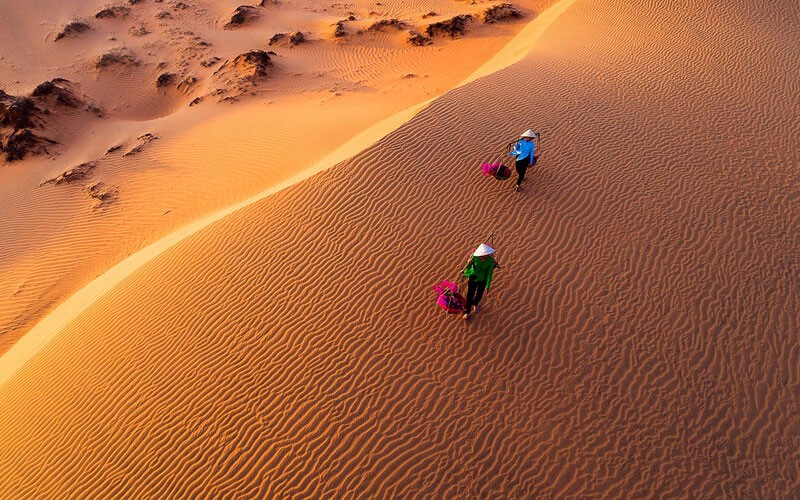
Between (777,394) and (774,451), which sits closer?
(774,451)

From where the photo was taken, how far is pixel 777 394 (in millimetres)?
5746

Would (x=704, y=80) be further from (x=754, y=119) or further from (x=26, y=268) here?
(x=26, y=268)

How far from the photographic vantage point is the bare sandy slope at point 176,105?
11055mm

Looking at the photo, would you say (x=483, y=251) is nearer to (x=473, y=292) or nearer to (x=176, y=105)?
(x=473, y=292)

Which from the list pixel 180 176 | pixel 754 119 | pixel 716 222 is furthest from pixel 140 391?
pixel 754 119

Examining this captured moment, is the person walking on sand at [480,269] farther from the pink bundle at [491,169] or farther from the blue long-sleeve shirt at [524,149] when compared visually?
the pink bundle at [491,169]

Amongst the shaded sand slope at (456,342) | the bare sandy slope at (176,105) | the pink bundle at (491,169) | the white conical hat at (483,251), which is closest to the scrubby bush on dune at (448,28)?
the bare sandy slope at (176,105)

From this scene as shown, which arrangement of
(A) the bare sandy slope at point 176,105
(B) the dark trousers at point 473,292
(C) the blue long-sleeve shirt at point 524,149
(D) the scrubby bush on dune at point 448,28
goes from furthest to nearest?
(D) the scrubby bush on dune at point 448,28 < (A) the bare sandy slope at point 176,105 < (C) the blue long-sleeve shirt at point 524,149 < (B) the dark trousers at point 473,292

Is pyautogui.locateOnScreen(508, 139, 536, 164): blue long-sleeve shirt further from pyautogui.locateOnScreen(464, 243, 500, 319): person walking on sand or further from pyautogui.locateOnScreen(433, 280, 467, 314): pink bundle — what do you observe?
pyautogui.locateOnScreen(433, 280, 467, 314): pink bundle

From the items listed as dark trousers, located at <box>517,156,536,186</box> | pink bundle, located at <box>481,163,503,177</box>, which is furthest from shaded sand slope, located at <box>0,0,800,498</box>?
dark trousers, located at <box>517,156,536,186</box>

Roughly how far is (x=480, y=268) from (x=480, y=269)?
1 centimetres

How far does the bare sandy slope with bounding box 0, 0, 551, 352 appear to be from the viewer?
11055 mm

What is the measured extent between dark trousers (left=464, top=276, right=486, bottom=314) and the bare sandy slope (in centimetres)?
644

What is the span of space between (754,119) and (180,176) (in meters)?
14.6
